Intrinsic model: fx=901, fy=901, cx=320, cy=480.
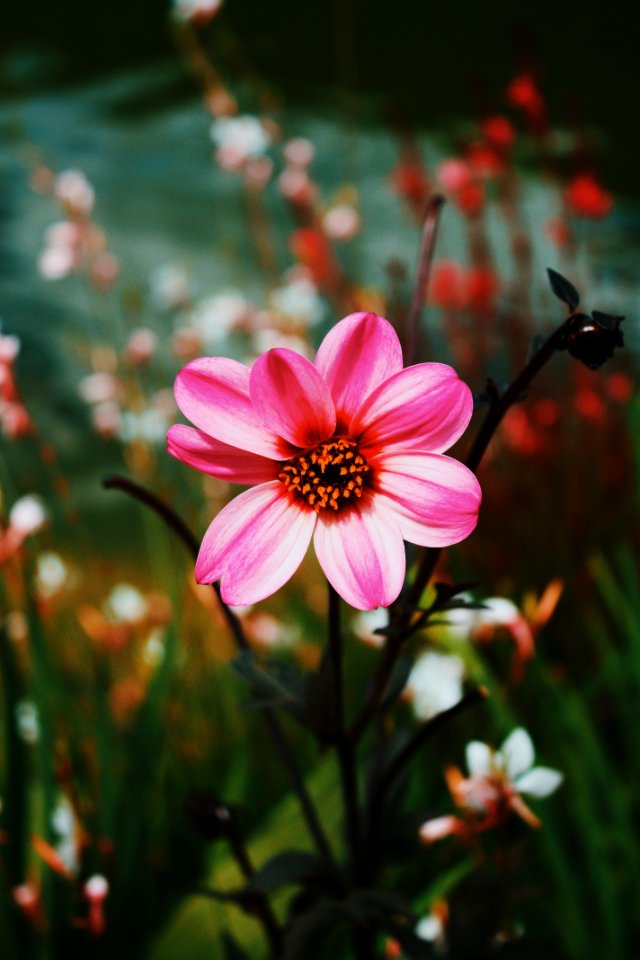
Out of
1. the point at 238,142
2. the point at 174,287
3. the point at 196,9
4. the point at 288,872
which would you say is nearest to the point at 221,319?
the point at 174,287

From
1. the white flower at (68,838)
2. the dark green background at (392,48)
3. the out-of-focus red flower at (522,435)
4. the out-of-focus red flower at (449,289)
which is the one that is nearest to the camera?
the white flower at (68,838)

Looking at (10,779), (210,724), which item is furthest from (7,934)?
(210,724)

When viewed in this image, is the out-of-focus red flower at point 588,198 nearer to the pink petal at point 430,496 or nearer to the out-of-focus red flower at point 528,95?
the out-of-focus red flower at point 528,95

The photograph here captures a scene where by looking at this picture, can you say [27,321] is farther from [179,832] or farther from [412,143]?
[179,832]

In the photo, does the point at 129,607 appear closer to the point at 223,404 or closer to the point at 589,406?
the point at 589,406

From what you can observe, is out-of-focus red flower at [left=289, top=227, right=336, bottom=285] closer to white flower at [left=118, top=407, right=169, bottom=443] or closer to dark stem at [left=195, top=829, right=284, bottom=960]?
white flower at [left=118, top=407, right=169, bottom=443]

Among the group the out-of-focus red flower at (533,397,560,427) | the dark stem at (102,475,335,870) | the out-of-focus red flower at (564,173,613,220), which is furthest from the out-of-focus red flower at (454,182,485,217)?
the dark stem at (102,475,335,870)

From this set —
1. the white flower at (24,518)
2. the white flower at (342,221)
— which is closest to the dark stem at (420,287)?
the white flower at (24,518)
